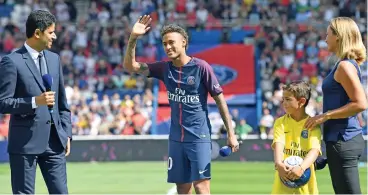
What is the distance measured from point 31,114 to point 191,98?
1.73 metres

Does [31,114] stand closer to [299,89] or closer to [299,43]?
[299,89]

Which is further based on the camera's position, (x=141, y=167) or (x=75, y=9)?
(x=75, y=9)

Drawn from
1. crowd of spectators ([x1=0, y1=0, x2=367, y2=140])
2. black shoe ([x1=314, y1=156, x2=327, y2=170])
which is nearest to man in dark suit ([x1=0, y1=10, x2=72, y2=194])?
black shoe ([x1=314, y1=156, x2=327, y2=170])

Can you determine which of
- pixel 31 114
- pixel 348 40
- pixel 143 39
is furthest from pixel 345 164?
pixel 143 39

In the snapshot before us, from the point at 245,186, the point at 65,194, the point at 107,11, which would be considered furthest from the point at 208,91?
the point at 107,11

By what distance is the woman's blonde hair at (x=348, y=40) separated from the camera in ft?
25.1

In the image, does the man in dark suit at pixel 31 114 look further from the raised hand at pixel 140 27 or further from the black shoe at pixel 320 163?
the black shoe at pixel 320 163

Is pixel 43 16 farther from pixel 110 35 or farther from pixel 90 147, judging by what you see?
pixel 110 35

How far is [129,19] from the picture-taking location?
30719 mm

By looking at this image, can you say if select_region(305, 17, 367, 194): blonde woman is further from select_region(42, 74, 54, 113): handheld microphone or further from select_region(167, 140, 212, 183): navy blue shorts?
select_region(42, 74, 54, 113): handheld microphone

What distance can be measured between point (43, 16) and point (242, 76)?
2040 centimetres

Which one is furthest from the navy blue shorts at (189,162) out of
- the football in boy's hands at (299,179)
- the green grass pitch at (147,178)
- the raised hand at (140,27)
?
the green grass pitch at (147,178)

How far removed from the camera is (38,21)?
25.6 feet

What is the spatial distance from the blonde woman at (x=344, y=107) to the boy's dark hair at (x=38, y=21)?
2584mm
